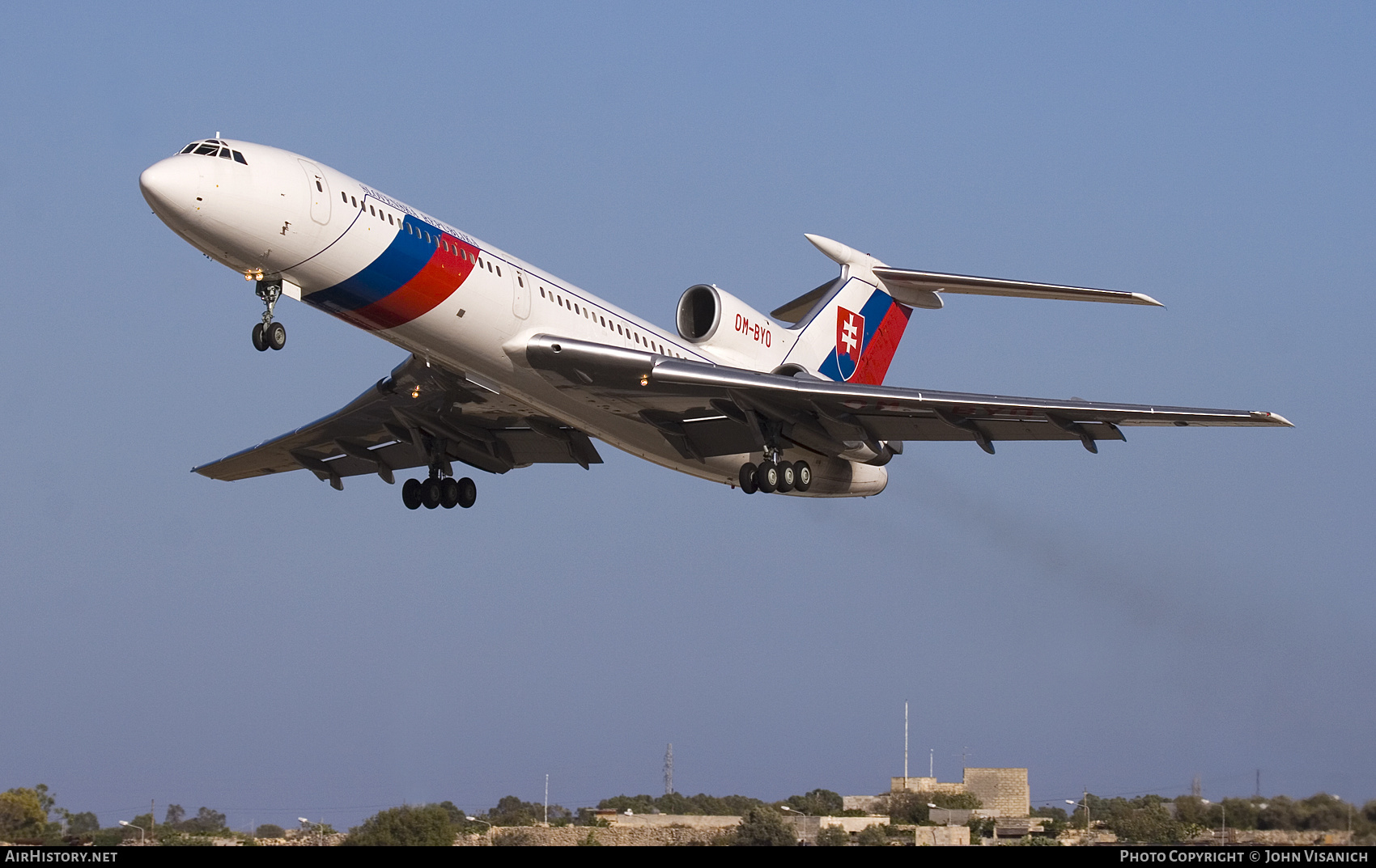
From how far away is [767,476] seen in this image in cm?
2422

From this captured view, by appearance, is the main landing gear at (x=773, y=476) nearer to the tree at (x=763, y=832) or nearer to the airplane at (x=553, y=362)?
the airplane at (x=553, y=362)

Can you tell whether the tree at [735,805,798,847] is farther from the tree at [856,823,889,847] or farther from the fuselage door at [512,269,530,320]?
the fuselage door at [512,269,530,320]

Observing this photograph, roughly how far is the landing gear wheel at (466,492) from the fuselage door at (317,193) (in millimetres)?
6914

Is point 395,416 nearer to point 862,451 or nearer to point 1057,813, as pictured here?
point 862,451

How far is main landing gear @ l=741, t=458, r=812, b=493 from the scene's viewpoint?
2423 centimetres

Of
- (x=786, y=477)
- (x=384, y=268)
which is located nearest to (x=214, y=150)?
(x=384, y=268)

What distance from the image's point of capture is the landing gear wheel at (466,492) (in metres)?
25.8

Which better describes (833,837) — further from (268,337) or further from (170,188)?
(170,188)

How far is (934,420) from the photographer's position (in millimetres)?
24031

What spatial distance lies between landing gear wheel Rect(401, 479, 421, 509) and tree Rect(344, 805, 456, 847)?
6903 millimetres

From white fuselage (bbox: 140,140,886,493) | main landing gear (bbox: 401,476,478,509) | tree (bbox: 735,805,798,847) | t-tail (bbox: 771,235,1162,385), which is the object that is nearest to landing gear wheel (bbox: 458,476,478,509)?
main landing gear (bbox: 401,476,478,509)

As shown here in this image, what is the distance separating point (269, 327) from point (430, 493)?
6383 millimetres
